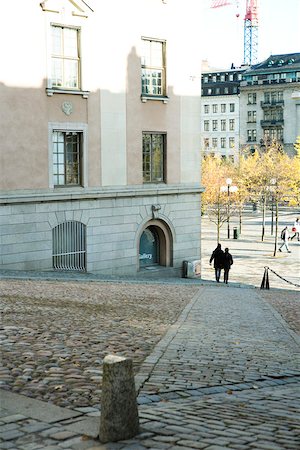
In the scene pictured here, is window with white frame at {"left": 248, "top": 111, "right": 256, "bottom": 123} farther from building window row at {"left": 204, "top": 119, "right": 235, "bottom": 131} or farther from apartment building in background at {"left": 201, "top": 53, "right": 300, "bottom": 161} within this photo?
building window row at {"left": 204, "top": 119, "right": 235, "bottom": 131}

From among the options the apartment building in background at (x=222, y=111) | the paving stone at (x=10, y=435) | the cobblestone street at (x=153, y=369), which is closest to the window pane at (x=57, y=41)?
the cobblestone street at (x=153, y=369)

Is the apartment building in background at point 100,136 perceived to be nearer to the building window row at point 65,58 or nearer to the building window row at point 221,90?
the building window row at point 65,58

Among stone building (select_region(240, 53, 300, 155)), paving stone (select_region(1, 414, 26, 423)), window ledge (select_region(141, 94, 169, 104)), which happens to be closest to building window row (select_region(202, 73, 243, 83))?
stone building (select_region(240, 53, 300, 155))

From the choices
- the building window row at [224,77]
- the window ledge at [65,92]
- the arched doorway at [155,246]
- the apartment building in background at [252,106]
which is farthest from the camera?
the building window row at [224,77]

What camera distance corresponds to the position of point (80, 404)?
7395 millimetres

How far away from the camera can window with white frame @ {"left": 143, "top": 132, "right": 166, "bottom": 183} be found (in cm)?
3014

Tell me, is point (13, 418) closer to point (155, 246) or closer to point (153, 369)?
point (153, 369)

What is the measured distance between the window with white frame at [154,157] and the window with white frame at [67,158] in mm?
3566

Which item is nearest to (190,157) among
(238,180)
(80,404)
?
(80,404)

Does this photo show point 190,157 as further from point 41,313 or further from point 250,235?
point 250,235

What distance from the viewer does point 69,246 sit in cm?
2717

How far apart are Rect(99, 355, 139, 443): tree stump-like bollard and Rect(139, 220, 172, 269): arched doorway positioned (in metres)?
24.5

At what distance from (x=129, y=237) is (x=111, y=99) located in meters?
5.48

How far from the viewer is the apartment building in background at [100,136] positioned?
25.2 meters
